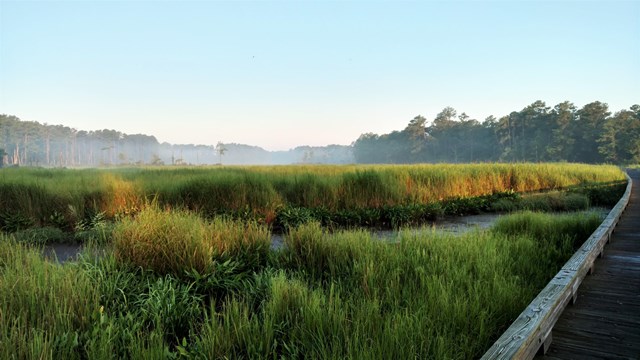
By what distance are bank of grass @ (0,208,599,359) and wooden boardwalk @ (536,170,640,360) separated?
40 cm

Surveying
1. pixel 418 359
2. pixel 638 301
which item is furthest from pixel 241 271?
pixel 638 301

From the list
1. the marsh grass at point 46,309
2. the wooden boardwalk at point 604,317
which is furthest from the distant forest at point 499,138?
the marsh grass at point 46,309

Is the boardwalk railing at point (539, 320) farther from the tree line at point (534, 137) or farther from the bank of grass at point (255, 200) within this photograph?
the tree line at point (534, 137)

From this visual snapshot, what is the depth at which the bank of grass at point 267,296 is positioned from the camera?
8.26 ft

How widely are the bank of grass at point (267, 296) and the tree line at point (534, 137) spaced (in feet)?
210

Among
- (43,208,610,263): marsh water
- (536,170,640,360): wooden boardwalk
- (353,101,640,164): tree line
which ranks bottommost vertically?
(43,208,610,263): marsh water

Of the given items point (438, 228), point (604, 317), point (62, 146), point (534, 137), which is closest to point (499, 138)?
point (534, 137)

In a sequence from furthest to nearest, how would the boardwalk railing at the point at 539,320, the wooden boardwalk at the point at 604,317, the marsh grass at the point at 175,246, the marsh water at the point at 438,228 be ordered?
1. the marsh water at the point at 438,228
2. the marsh grass at the point at 175,246
3. the wooden boardwalk at the point at 604,317
4. the boardwalk railing at the point at 539,320

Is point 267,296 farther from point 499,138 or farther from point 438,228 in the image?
point 499,138

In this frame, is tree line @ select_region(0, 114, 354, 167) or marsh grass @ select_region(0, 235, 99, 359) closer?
marsh grass @ select_region(0, 235, 99, 359)

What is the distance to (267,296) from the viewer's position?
11.3ft

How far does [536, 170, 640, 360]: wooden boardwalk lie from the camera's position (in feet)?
8.95

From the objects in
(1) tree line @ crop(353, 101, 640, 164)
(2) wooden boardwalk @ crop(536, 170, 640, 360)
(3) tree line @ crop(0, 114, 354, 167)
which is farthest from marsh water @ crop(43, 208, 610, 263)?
(3) tree line @ crop(0, 114, 354, 167)

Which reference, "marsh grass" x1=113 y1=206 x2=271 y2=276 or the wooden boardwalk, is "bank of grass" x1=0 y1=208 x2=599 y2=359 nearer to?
"marsh grass" x1=113 y1=206 x2=271 y2=276
